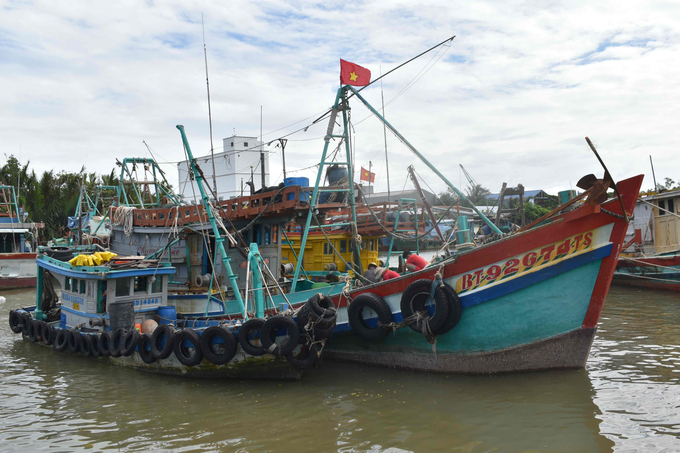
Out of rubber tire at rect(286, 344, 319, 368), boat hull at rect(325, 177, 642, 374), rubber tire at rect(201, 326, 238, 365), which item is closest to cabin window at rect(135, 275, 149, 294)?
rubber tire at rect(201, 326, 238, 365)

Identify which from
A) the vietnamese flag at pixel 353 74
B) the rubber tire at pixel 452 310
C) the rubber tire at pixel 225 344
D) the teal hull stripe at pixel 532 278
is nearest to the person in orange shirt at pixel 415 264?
the rubber tire at pixel 452 310

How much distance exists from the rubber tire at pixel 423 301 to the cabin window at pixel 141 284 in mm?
5687

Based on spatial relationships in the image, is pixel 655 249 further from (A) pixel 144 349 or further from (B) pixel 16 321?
(B) pixel 16 321

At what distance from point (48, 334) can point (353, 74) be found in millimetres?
9621

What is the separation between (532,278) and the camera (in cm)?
821

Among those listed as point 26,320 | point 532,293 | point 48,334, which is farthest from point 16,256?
point 532,293

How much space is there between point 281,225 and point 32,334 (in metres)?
6.82

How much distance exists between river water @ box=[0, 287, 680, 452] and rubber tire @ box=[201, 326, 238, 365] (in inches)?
20.6

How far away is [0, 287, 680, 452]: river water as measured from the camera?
6.56 m

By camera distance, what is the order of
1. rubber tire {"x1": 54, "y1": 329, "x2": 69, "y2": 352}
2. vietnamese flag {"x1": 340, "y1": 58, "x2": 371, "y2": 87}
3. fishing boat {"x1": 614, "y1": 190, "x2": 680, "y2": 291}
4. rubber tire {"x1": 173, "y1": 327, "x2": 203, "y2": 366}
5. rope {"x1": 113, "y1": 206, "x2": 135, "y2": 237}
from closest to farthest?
rubber tire {"x1": 173, "y1": 327, "x2": 203, "y2": 366}
rubber tire {"x1": 54, "y1": 329, "x2": 69, "y2": 352}
vietnamese flag {"x1": 340, "y1": 58, "x2": 371, "y2": 87}
rope {"x1": 113, "y1": 206, "x2": 135, "y2": 237}
fishing boat {"x1": 614, "y1": 190, "x2": 680, "y2": 291}

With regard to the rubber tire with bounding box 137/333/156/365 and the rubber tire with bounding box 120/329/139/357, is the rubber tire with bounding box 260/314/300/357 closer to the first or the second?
the rubber tire with bounding box 137/333/156/365

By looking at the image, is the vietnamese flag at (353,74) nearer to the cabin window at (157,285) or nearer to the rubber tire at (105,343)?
the cabin window at (157,285)

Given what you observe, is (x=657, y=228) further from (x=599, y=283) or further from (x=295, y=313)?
(x=295, y=313)

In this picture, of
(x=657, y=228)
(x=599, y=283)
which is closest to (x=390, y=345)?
(x=599, y=283)
